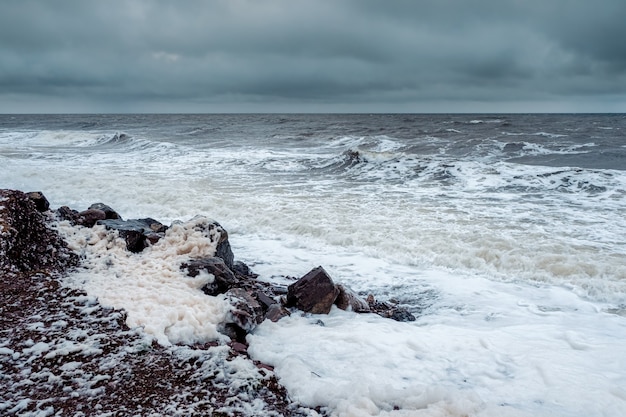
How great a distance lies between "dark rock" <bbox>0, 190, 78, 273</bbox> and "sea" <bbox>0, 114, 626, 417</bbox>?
1.08 feet

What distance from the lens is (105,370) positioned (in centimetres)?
332

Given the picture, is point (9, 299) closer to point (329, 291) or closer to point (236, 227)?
point (329, 291)

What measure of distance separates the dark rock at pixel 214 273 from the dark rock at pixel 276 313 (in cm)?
70

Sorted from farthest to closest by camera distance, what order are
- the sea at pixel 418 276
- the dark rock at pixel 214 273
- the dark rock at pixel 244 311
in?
1. the dark rock at pixel 214 273
2. the dark rock at pixel 244 311
3. the sea at pixel 418 276

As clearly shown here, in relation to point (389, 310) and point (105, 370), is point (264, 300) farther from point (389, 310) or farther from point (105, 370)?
point (105, 370)

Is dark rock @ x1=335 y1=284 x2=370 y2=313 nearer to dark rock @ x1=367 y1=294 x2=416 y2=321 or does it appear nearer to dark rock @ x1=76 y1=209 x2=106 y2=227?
dark rock @ x1=367 y1=294 x2=416 y2=321

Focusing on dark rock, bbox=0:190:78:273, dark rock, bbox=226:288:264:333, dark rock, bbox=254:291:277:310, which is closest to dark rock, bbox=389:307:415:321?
dark rock, bbox=254:291:277:310

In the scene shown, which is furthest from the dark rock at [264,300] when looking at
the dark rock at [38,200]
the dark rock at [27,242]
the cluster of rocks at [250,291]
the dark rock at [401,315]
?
the dark rock at [38,200]

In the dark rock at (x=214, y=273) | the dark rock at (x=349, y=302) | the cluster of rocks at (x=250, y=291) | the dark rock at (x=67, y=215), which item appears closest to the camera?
→ the cluster of rocks at (x=250, y=291)

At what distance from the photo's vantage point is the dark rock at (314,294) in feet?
17.2

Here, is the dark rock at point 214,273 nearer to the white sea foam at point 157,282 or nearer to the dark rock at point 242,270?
the white sea foam at point 157,282

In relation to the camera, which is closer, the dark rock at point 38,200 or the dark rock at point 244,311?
the dark rock at point 244,311

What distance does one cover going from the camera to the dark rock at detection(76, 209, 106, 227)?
274 inches

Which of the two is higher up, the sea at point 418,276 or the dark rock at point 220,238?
the dark rock at point 220,238
